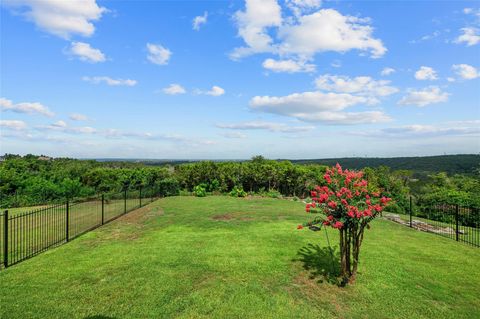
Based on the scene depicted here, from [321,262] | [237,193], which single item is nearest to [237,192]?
[237,193]

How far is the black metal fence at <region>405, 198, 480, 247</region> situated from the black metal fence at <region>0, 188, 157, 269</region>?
39.9 feet

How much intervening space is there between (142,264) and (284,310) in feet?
11.0

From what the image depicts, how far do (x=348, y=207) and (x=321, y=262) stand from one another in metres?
2.20

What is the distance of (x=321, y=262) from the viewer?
19.1 feet

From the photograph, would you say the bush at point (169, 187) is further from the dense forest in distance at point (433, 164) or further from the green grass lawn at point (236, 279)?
the green grass lawn at point (236, 279)

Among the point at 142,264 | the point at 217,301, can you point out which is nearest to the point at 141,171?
the point at 142,264

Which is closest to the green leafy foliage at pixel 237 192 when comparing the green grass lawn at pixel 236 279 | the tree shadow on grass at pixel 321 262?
the green grass lawn at pixel 236 279

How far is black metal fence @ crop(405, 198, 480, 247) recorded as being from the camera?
8.34 meters

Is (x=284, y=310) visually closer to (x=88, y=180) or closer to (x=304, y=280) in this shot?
(x=304, y=280)

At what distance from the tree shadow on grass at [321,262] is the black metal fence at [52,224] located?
253 inches

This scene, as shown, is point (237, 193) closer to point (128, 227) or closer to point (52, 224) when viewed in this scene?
point (128, 227)

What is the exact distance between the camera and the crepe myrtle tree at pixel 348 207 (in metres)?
4.38

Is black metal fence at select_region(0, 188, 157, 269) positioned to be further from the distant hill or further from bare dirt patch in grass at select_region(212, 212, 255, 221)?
the distant hill

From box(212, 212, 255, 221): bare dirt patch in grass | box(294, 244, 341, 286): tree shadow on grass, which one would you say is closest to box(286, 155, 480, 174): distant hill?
box(212, 212, 255, 221): bare dirt patch in grass
